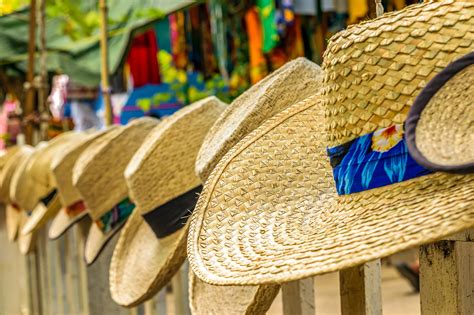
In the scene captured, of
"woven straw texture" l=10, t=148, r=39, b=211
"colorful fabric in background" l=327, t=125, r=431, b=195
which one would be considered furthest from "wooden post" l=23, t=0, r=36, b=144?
"colorful fabric in background" l=327, t=125, r=431, b=195

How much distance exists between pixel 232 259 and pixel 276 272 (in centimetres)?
18

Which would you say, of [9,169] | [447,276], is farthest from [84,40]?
[447,276]

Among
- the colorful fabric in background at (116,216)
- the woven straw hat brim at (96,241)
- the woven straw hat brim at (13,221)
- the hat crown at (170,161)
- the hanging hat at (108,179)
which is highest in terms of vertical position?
the hat crown at (170,161)

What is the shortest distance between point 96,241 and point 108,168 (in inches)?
11.6

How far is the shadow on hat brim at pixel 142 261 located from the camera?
7.91 feet

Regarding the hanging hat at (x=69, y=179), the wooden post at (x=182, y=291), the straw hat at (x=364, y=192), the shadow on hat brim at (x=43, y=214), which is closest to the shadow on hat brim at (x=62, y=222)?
the hanging hat at (x=69, y=179)

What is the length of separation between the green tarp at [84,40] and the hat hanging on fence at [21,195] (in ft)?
2.04

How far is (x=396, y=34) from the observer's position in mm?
1288

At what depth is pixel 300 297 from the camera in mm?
2039

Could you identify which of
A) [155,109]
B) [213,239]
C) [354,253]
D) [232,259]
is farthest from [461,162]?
[155,109]

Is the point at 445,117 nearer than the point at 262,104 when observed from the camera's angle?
Yes

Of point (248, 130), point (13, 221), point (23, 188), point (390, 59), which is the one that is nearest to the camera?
point (390, 59)

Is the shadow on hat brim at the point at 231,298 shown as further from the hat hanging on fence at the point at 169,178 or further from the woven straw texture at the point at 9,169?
the woven straw texture at the point at 9,169

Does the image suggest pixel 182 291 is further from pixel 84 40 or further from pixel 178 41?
pixel 178 41
